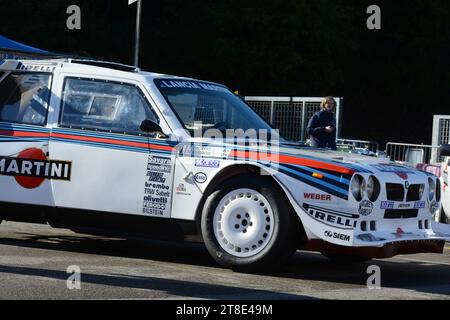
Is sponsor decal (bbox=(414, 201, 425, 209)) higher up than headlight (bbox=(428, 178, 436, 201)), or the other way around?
headlight (bbox=(428, 178, 436, 201))

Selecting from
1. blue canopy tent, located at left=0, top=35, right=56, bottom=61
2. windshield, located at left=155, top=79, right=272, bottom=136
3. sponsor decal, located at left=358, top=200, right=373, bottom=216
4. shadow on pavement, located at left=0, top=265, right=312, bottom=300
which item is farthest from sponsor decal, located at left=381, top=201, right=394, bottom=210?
blue canopy tent, located at left=0, top=35, right=56, bottom=61

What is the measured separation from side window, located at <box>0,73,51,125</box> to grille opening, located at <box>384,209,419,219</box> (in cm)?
353

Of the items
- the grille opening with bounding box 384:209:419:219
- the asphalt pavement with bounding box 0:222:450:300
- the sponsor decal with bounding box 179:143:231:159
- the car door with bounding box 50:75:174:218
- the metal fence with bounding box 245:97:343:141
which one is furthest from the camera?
the metal fence with bounding box 245:97:343:141

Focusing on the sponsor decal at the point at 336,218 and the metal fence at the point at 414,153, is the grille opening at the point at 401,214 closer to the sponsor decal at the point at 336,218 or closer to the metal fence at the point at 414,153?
the sponsor decal at the point at 336,218

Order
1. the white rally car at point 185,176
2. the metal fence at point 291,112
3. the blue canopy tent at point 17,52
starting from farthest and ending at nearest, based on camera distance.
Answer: the metal fence at point 291,112 < the blue canopy tent at point 17,52 < the white rally car at point 185,176

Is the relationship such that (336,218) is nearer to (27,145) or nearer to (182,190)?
(182,190)

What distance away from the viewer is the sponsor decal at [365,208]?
352 inches

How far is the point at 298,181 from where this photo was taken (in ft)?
29.6

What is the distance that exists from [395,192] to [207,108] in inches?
85.6

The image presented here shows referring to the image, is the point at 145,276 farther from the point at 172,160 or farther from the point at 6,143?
the point at 6,143

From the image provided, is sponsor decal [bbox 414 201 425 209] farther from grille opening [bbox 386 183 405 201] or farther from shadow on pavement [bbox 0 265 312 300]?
shadow on pavement [bbox 0 265 312 300]

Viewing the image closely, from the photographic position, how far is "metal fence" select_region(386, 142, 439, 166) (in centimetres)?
1900

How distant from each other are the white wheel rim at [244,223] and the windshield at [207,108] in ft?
3.08

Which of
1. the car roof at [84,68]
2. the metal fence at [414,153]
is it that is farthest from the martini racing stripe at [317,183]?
the metal fence at [414,153]
